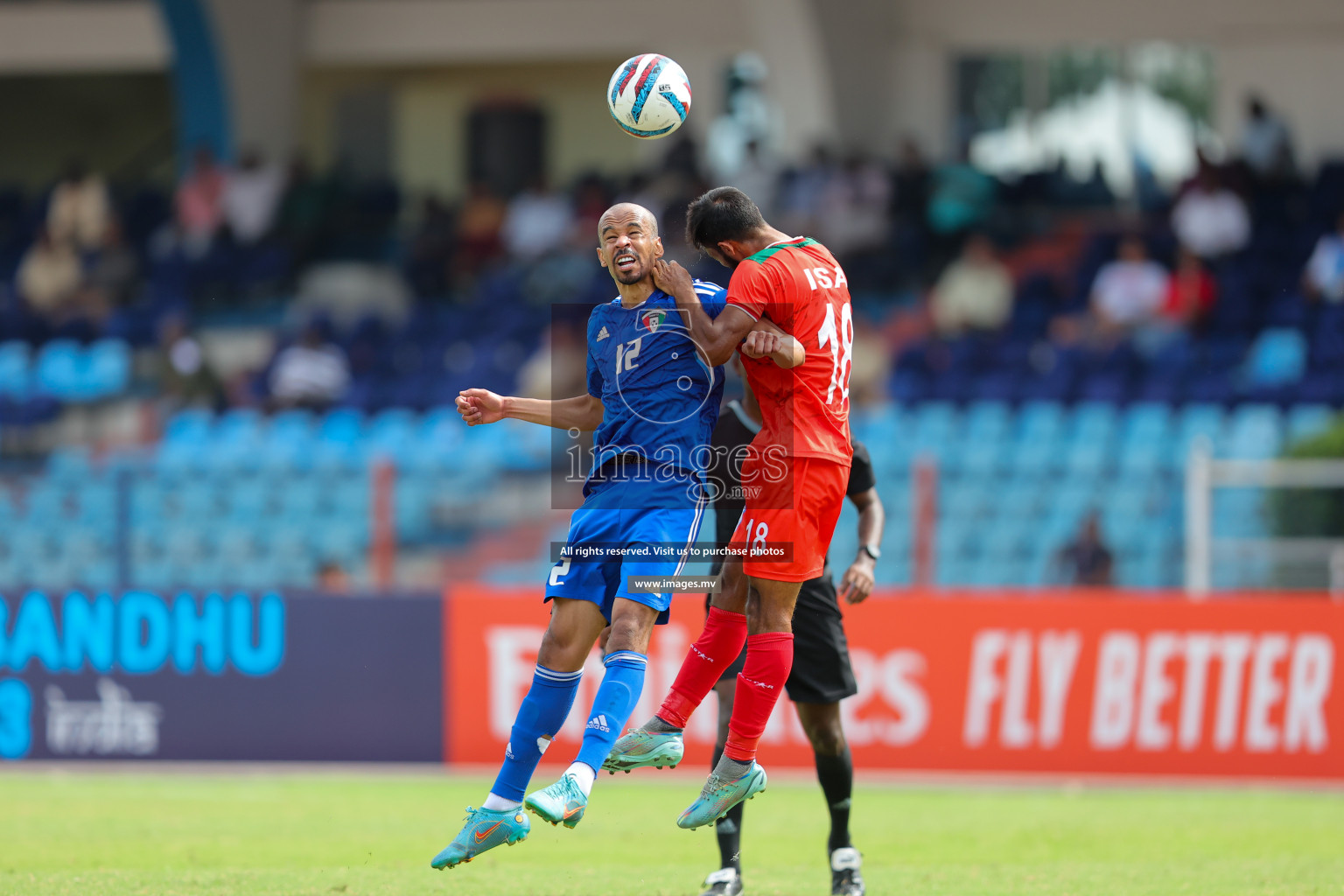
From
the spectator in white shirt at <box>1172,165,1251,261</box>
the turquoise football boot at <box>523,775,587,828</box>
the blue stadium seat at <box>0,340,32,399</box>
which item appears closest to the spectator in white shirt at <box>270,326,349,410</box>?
the blue stadium seat at <box>0,340,32,399</box>

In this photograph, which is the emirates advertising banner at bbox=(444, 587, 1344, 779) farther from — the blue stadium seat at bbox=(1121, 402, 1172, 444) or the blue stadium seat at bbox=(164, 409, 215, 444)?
the blue stadium seat at bbox=(164, 409, 215, 444)

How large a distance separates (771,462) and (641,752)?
49.0 inches

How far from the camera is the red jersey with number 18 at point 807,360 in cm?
670

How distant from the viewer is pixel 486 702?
41.4 feet

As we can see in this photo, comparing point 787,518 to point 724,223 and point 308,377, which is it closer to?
point 724,223

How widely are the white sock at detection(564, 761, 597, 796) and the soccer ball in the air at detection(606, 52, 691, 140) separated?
2599mm

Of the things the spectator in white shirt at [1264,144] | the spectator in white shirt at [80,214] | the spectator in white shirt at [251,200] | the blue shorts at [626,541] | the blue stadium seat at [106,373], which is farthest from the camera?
the spectator in white shirt at [80,214]

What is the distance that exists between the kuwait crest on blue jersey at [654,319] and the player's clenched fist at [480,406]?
66 centimetres

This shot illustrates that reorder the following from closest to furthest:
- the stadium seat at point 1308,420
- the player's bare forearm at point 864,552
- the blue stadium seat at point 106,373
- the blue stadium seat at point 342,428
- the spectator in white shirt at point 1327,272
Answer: the player's bare forearm at point 864,552 < the stadium seat at point 1308,420 < the spectator in white shirt at point 1327,272 < the blue stadium seat at point 342,428 < the blue stadium seat at point 106,373

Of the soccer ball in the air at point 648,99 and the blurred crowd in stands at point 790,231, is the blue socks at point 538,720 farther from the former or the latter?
the blurred crowd in stands at point 790,231

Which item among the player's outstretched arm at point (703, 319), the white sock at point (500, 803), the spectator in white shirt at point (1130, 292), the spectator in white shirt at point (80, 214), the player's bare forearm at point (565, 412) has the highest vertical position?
the spectator in white shirt at point (80, 214)

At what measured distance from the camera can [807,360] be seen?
6.80 metres

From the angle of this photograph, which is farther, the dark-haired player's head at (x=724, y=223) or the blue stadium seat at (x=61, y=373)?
the blue stadium seat at (x=61, y=373)

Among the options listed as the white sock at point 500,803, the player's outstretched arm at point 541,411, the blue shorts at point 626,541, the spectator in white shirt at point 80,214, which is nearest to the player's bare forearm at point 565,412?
the player's outstretched arm at point 541,411
